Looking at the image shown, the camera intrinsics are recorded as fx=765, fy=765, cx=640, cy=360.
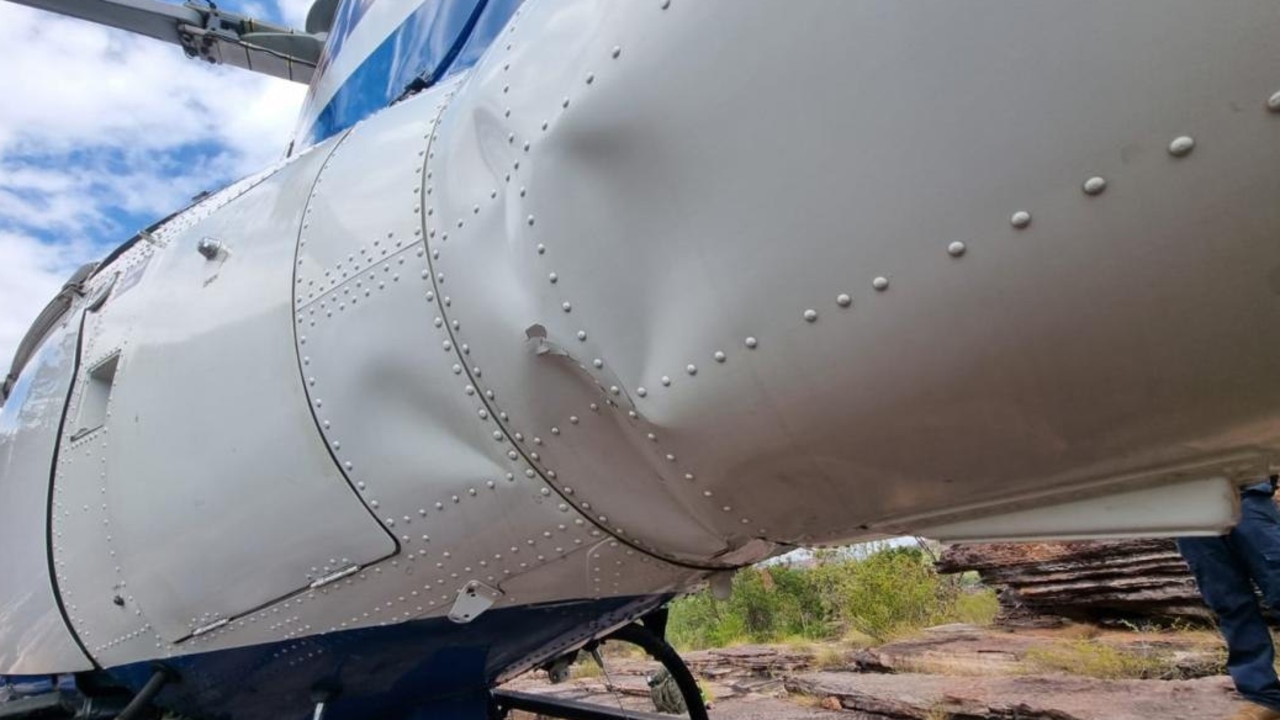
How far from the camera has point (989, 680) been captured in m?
4.95

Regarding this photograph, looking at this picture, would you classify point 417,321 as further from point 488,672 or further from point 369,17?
point 369,17

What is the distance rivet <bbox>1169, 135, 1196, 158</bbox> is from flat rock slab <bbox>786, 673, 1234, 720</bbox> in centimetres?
355

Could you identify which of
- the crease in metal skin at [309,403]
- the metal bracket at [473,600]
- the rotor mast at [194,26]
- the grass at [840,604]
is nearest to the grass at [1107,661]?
the grass at [840,604]

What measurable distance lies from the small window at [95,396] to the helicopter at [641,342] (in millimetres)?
35

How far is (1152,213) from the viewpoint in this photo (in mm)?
968

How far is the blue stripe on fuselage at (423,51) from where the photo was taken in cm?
269

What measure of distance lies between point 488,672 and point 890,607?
8.37 metres

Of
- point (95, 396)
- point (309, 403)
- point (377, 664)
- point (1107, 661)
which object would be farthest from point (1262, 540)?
point (95, 396)

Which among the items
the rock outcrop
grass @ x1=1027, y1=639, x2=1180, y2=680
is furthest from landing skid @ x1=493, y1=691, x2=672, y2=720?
the rock outcrop

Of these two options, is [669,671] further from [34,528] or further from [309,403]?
[34,528]

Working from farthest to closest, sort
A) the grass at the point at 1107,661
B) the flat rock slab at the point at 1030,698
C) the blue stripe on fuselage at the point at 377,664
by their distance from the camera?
1. the grass at the point at 1107,661
2. the flat rock slab at the point at 1030,698
3. the blue stripe on fuselage at the point at 377,664

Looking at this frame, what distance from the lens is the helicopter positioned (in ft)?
3.31

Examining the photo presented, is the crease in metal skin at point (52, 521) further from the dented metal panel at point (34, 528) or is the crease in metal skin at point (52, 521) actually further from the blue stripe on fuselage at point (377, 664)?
the blue stripe on fuselage at point (377, 664)

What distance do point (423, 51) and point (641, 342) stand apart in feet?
6.41
